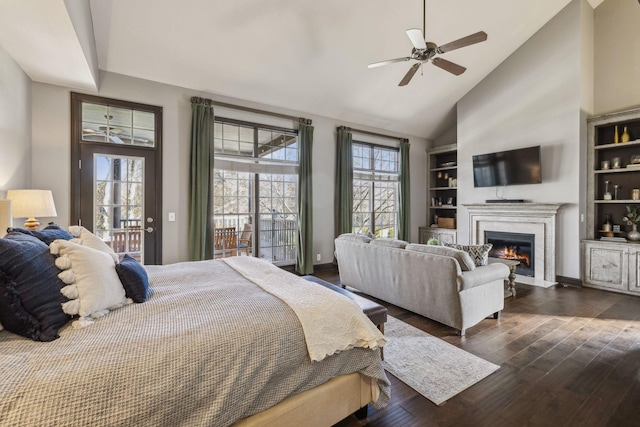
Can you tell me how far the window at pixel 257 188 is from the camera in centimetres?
487

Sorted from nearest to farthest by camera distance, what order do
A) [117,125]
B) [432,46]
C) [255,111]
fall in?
[432,46], [117,125], [255,111]

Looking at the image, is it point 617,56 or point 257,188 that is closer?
point 617,56

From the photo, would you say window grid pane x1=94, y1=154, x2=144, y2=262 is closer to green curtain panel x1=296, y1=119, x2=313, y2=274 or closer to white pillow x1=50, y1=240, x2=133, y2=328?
green curtain panel x1=296, y1=119, x2=313, y2=274

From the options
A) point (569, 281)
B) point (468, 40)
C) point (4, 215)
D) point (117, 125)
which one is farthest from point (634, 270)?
point (117, 125)

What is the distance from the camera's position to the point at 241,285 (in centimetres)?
201

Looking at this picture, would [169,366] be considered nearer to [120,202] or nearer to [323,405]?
[323,405]

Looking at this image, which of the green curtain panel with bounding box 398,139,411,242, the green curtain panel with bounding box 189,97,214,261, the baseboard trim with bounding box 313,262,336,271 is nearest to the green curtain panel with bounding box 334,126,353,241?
the baseboard trim with bounding box 313,262,336,271

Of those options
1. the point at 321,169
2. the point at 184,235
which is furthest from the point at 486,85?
the point at 184,235

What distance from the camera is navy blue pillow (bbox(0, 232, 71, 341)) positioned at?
122cm

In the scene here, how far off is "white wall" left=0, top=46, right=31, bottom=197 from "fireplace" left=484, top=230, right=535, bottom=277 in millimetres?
7084

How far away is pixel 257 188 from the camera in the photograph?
5.18 metres

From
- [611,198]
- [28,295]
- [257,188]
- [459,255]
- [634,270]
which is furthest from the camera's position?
[257,188]

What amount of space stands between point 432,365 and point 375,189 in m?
4.81

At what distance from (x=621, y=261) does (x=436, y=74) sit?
4211mm
